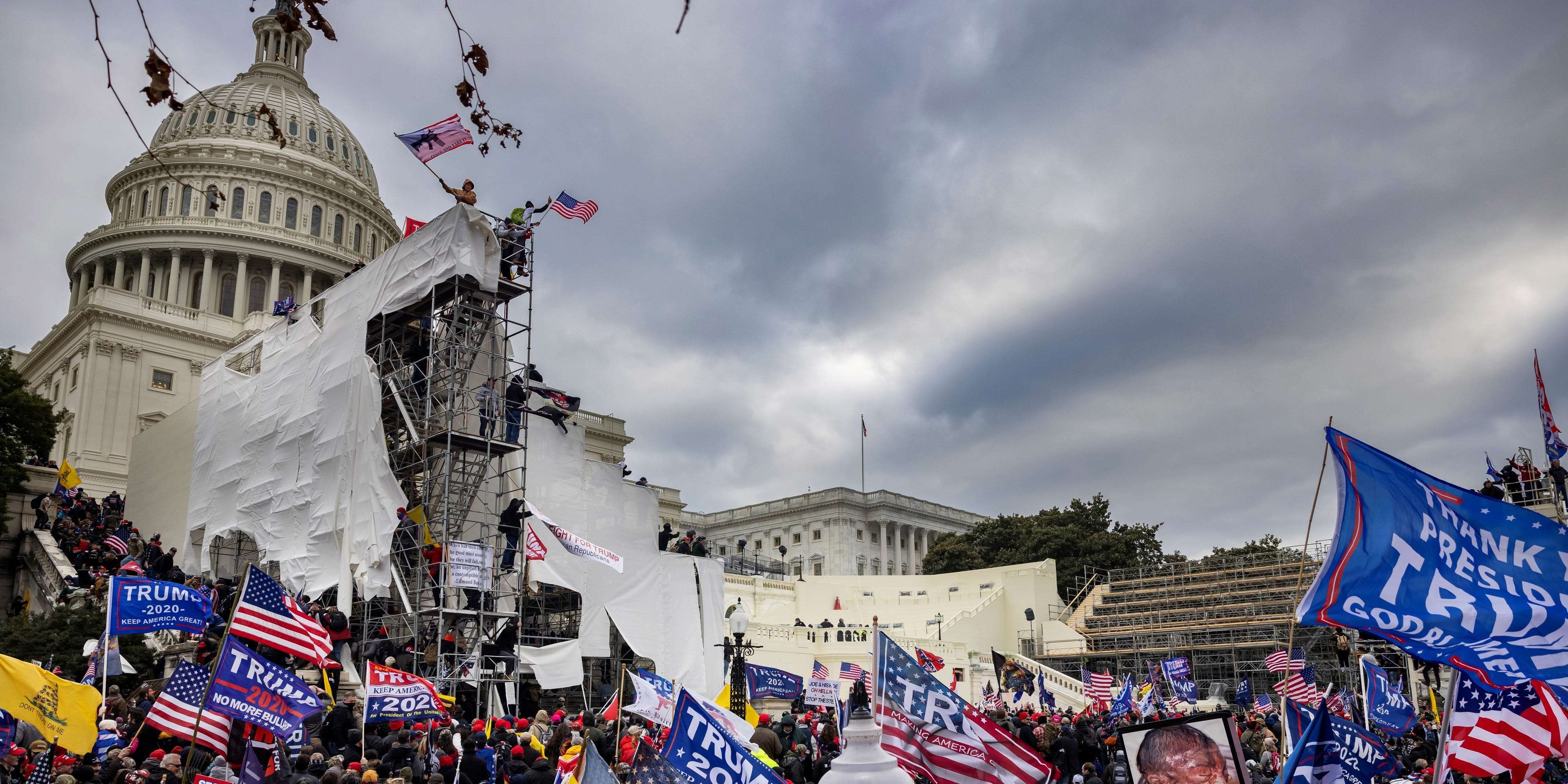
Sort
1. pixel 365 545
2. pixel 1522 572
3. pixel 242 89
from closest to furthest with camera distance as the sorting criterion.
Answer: pixel 1522 572 → pixel 365 545 → pixel 242 89

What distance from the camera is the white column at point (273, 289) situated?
70562 mm

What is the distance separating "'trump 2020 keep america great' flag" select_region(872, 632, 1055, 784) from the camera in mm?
8039

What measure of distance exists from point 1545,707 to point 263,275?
74.5 meters

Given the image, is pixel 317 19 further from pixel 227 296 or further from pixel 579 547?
pixel 227 296

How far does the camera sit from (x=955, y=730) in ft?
26.7

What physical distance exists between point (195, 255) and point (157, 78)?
7401 centimetres

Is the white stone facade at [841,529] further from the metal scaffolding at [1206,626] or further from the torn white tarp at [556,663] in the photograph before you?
the torn white tarp at [556,663]

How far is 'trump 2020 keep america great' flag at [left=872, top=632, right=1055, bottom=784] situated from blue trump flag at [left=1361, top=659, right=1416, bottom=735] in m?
8.58

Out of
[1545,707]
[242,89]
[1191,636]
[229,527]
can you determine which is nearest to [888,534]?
[1191,636]

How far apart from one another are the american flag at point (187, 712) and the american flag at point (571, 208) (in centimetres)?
2040

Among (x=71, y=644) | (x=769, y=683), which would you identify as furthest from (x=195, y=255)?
(x=769, y=683)

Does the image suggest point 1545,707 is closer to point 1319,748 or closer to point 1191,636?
point 1319,748

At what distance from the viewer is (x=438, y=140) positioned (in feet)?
85.6

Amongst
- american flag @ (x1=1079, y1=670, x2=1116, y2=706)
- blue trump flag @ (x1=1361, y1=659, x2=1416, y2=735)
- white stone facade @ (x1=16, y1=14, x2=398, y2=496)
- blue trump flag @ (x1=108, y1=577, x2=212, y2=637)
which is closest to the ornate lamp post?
blue trump flag @ (x1=108, y1=577, x2=212, y2=637)
